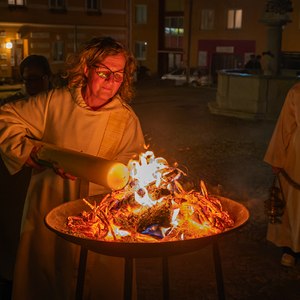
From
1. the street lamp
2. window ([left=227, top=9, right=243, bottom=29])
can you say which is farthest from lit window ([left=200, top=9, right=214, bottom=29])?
the street lamp

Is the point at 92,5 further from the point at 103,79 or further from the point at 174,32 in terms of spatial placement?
the point at 103,79

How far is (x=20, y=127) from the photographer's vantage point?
3.04m

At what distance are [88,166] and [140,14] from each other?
44.7 meters

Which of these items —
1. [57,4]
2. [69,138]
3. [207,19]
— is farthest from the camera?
[207,19]

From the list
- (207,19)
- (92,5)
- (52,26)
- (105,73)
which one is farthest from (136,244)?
(207,19)

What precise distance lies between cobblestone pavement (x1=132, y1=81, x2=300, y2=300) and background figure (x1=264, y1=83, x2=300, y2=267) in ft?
1.24

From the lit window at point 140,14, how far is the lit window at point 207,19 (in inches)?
411

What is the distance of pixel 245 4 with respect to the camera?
33.0 m

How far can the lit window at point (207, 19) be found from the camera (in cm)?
3522

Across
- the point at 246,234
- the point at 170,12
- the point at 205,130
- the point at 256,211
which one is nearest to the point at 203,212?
the point at 246,234

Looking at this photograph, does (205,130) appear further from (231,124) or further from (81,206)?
(81,206)

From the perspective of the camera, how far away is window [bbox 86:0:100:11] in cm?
2856

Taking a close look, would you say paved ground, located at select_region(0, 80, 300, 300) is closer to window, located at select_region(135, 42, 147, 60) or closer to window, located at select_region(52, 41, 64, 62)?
window, located at select_region(52, 41, 64, 62)

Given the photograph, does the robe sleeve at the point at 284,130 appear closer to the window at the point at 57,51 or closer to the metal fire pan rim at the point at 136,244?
the metal fire pan rim at the point at 136,244
